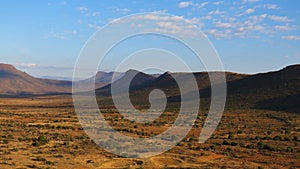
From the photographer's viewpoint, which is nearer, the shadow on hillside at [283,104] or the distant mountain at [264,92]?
the shadow on hillside at [283,104]

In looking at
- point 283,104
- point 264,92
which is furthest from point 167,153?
point 264,92

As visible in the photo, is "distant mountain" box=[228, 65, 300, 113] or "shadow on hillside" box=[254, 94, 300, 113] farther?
"distant mountain" box=[228, 65, 300, 113]

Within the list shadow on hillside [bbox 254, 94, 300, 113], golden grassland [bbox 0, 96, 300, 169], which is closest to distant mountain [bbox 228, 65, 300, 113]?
shadow on hillside [bbox 254, 94, 300, 113]

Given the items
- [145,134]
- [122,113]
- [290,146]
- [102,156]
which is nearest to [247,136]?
[290,146]

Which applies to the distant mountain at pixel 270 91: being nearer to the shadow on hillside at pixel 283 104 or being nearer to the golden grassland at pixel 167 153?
the shadow on hillside at pixel 283 104

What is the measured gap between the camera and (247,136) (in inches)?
1374

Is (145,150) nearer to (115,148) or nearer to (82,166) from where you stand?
(115,148)

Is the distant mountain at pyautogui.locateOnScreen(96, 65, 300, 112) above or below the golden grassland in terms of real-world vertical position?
above

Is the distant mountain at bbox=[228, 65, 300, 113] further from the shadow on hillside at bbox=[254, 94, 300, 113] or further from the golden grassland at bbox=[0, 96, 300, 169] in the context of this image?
the golden grassland at bbox=[0, 96, 300, 169]

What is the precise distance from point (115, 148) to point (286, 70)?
8100cm

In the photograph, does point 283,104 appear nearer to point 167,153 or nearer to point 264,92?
point 264,92

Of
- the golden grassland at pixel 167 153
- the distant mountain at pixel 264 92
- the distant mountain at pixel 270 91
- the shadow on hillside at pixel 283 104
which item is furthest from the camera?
the distant mountain at pixel 264 92

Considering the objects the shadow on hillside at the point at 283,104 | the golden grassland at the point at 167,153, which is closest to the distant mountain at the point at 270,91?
the shadow on hillside at the point at 283,104

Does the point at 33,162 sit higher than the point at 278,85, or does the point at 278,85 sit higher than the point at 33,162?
the point at 278,85
